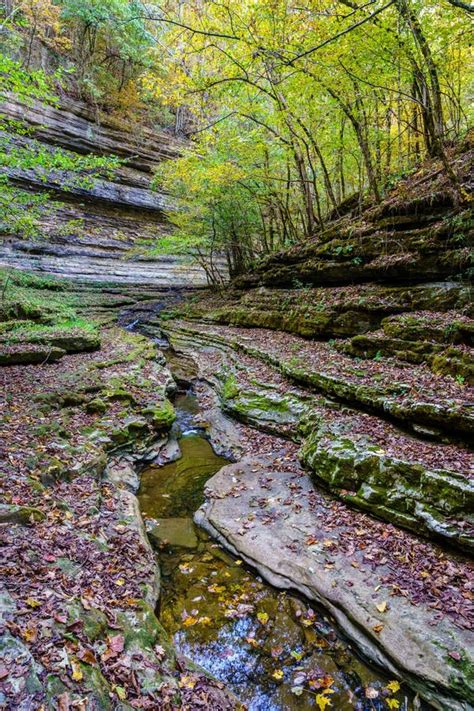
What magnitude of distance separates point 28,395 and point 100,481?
3.15m

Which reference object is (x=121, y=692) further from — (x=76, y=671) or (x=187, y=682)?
Result: (x=187, y=682)

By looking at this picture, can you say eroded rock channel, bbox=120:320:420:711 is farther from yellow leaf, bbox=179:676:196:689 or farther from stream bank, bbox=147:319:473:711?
yellow leaf, bbox=179:676:196:689

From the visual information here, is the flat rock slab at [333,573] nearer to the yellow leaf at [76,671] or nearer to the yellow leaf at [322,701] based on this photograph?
the yellow leaf at [322,701]

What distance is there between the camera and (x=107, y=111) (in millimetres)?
27062

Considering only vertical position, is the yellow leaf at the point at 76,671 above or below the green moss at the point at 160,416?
above

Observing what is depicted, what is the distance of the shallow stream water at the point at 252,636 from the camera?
341 cm

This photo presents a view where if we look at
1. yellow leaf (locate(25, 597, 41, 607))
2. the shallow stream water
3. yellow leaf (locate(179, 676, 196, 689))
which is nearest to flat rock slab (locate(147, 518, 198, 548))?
the shallow stream water

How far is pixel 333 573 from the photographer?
4465 millimetres

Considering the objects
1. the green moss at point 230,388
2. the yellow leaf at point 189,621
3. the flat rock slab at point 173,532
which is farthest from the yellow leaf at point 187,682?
the green moss at point 230,388

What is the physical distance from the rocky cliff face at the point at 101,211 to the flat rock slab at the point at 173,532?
18775 mm

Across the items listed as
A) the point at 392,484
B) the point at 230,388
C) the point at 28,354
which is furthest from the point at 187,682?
the point at 28,354

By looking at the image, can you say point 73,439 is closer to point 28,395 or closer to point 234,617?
point 28,395

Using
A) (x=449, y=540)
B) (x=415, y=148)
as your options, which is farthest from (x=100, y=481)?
(x=415, y=148)

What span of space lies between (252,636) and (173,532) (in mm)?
2093
